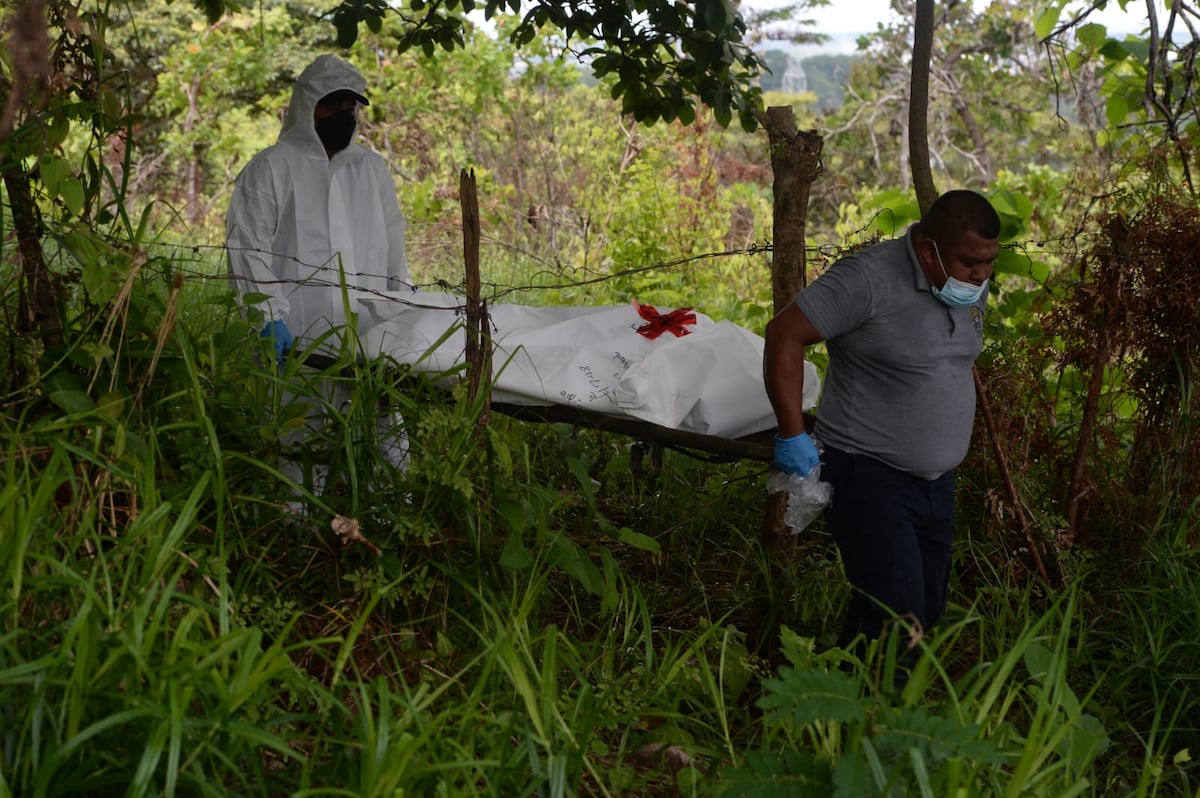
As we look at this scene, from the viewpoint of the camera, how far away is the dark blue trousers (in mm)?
2867

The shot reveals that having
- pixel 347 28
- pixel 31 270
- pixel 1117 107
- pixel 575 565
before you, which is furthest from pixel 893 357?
pixel 1117 107

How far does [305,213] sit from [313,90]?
15.7 inches

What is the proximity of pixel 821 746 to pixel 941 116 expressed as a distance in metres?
12.8

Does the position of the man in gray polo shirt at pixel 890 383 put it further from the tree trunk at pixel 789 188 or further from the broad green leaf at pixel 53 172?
the broad green leaf at pixel 53 172

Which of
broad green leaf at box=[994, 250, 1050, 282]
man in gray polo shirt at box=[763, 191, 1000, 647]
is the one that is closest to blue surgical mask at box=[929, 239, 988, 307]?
man in gray polo shirt at box=[763, 191, 1000, 647]

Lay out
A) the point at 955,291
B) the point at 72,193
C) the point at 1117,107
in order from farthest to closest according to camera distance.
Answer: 1. the point at 1117,107
2. the point at 955,291
3. the point at 72,193

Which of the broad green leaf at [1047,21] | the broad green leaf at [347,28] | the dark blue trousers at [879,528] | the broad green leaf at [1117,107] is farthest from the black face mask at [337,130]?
the broad green leaf at [1117,107]

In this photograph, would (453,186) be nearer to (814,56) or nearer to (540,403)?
(540,403)

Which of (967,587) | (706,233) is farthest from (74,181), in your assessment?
(706,233)

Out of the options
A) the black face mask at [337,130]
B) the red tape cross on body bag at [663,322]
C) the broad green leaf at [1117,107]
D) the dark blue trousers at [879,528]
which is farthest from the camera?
the broad green leaf at [1117,107]

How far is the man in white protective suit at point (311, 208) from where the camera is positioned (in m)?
3.73

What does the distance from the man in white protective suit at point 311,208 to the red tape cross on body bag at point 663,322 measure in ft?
2.79

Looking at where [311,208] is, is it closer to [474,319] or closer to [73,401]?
[474,319]

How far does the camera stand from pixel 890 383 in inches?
113
